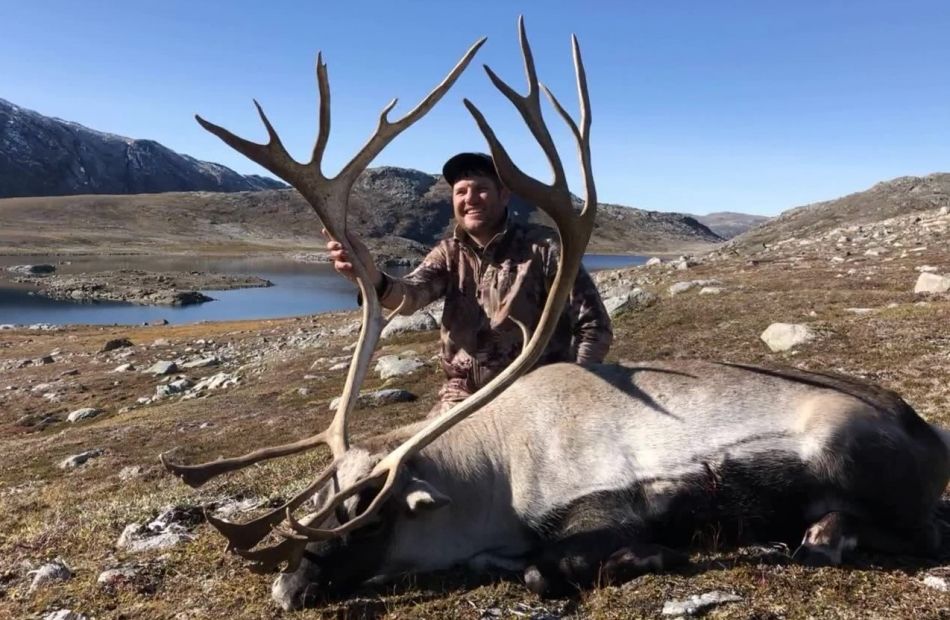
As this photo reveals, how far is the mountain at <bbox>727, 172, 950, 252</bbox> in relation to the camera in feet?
312

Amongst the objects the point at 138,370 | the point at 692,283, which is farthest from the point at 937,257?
the point at 138,370

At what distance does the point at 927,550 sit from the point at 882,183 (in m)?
147

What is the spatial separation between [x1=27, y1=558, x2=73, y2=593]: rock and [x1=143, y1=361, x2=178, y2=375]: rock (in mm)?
23691

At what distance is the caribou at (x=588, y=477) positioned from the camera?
16.3 ft

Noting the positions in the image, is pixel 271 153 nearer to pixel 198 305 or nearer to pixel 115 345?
pixel 115 345

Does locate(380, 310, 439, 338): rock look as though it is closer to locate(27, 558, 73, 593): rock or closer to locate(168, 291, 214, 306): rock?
locate(27, 558, 73, 593): rock

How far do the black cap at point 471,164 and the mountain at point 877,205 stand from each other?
8998 centimetres

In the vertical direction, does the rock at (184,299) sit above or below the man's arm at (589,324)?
below

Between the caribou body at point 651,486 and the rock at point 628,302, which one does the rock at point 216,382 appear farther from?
the caribou body at point 651,486

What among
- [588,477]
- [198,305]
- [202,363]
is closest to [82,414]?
[202,363]

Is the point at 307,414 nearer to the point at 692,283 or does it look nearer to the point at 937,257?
the point at 692,283

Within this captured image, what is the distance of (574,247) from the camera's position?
5648 mm

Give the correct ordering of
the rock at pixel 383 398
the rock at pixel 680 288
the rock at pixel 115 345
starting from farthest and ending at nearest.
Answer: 1. the rock at pixel 115 345
2. the rock at pixel 680 288
3. the rock at pixel 383 398

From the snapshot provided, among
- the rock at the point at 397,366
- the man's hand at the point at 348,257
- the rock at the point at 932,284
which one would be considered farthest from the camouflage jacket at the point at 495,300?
the rock at the point at 932,284
